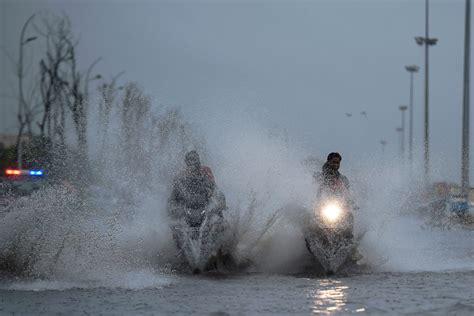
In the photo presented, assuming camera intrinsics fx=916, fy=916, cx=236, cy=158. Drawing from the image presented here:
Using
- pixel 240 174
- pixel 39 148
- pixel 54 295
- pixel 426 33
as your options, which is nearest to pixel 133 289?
pixel 54 295

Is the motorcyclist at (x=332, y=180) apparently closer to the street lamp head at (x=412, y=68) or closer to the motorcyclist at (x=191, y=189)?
the motorcyclist at (x=191, y=189)

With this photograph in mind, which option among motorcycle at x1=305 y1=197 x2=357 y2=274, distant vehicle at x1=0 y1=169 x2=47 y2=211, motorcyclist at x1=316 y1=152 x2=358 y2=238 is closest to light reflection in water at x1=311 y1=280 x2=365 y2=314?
motorcycle at x1=305 y1=197 x2=357 y2=274

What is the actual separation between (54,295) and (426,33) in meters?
46.1

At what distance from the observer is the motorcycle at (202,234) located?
14.2 m

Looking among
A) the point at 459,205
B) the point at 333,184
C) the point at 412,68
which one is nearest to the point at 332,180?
the point at 333,184

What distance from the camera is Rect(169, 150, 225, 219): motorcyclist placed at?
15031 millimetres

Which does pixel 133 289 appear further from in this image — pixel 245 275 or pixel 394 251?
pixel 394 251

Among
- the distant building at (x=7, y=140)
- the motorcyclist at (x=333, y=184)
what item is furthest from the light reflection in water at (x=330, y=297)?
the distant building at (x=7, y=140)

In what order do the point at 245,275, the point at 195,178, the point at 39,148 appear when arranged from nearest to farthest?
the point at 245,275 → the point at 195,178 → the point at 39,148

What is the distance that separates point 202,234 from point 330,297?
141 inches

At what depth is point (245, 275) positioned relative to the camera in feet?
46.8

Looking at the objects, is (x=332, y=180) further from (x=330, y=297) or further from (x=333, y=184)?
(x=330, y=297)

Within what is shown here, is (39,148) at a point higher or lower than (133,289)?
higher

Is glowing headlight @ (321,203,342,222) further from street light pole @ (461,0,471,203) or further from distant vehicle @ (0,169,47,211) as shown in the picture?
street light pole @ (461,0,471,203)
